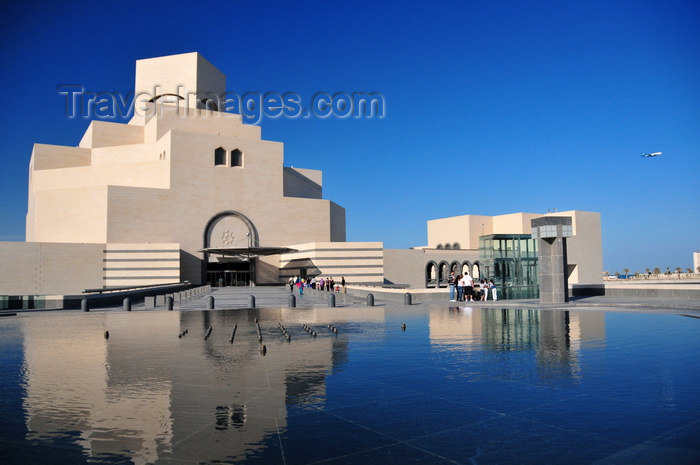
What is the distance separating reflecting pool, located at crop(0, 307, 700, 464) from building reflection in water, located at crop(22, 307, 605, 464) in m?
0.03

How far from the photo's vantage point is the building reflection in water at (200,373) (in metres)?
5.41

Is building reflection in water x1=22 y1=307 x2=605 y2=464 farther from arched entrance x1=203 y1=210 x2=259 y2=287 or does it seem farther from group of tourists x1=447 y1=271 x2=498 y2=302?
arched entrance x1=203 y1=210 x2=259 y2=287

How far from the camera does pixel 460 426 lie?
224 inches

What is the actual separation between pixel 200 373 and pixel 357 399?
3016 mm

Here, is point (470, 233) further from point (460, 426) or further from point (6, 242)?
point (460, 426)

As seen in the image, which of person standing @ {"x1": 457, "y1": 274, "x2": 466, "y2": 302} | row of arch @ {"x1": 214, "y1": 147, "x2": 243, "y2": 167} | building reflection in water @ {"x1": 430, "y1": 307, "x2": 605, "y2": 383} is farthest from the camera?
row of arch @ {"x1": 214, "y1": 147, "x2": 243, "y2": 167}

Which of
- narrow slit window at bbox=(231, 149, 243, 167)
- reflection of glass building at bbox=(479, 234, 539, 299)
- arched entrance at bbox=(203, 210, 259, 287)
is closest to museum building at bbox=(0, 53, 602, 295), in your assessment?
arched entrance at bbox=(203, 210, 259, 287)

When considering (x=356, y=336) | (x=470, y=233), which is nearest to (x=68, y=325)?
(x=356, y=336)

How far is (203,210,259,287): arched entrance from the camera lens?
177ft

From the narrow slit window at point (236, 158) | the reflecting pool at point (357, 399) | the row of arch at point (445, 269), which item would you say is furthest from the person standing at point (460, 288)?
the row of arch at point (445, 269)

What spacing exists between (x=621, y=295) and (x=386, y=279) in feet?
108

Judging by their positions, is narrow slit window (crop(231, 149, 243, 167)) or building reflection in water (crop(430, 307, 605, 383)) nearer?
building reflection in water (crop(430, 307, 605, 383))

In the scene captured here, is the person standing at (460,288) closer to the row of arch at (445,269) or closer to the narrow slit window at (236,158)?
the narrow slit window at (236,158)

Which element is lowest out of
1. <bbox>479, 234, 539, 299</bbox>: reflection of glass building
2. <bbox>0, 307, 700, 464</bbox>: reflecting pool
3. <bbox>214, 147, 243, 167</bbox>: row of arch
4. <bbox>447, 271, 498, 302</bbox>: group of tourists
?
<bbox>0, 307, 700, 464</bbox>: reflecting pool
